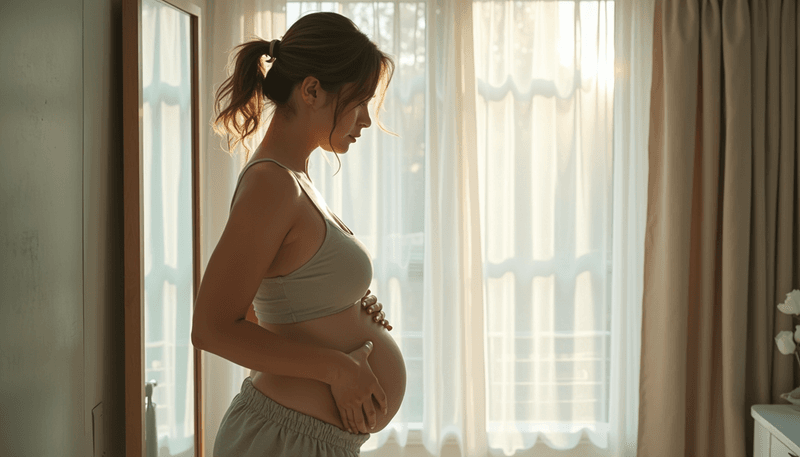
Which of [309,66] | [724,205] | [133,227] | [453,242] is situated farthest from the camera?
[453,242]

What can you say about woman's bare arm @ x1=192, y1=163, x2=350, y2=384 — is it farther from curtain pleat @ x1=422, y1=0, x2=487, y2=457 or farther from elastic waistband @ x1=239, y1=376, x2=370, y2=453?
curtain pleat @ x1=422, y1=0, x2=487, y2=457

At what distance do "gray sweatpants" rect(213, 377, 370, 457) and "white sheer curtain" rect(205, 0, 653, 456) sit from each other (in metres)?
1.55

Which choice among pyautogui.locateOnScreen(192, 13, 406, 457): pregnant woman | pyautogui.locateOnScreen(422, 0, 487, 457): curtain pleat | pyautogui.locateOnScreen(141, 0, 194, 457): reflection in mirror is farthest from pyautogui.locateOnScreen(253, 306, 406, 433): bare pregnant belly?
pyautogui.locateOnScreen(422, 0, 487, 457): curtain pleat

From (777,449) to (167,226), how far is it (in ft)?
6.59

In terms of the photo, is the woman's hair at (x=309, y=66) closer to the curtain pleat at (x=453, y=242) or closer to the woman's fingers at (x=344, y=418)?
the woman's fingers at (x=344, y=418)

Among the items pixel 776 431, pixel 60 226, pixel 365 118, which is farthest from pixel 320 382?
pixel 776 431

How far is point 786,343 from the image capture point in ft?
7.04

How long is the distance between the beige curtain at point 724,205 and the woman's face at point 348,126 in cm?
169

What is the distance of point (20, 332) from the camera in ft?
3.54

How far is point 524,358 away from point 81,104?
6.22 ft

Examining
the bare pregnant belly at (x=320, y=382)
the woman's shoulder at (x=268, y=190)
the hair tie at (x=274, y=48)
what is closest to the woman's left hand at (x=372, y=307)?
the bare pregnant belly at (x=320, y=382)

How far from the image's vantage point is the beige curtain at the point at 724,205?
7.63 feet

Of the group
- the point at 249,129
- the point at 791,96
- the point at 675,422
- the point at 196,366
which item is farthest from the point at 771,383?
the point at 249,129

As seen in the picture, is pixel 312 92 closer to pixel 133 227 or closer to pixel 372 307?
pixel 372 307
